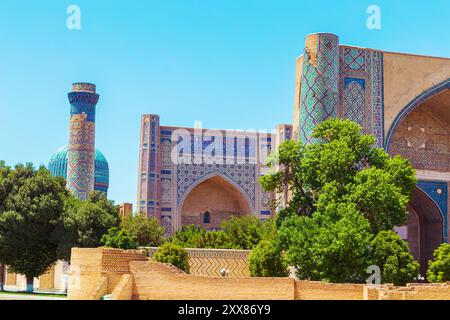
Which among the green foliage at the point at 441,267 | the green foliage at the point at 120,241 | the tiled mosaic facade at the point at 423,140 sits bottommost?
the green foliage at the point at 441,267

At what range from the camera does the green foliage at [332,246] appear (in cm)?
1902

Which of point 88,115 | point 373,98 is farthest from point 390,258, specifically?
point 88,115

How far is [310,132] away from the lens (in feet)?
76.6

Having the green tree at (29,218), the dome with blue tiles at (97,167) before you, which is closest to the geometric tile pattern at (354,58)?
the green tree at (29,218)

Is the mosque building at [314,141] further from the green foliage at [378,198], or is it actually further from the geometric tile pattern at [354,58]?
the green foliage at [378,198]

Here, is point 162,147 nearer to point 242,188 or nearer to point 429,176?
point 242,188

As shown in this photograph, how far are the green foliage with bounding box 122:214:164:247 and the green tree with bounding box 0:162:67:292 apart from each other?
3659 mm

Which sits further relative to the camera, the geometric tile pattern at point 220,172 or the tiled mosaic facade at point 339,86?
the geometric tile pattern at point 220,172

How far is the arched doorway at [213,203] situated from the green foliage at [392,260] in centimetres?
1739

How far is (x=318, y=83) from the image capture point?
2355cm

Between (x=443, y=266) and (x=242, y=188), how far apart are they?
16.4 metres

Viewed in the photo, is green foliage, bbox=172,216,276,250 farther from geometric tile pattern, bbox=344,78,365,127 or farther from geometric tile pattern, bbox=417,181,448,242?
geometric tile pattern, bbox=417,181,448,242

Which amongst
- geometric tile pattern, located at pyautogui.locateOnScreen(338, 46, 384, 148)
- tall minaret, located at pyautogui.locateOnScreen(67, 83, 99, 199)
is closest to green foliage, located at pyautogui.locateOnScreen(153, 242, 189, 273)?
geometric tile pattern, located at pyautogui.locateOnScreen(338, 46, 384, 148)

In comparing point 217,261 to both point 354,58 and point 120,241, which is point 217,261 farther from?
point 354,58
